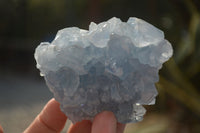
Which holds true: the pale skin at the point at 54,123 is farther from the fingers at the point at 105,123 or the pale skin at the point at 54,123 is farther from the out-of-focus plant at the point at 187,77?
the out-of-focus plant at the point at 187,77

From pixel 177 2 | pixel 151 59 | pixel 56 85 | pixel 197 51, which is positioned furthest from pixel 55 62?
pixel 197 51

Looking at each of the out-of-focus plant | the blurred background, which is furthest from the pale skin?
the out-of-focus plant

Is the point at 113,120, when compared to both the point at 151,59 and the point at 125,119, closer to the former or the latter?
the point at 125,119

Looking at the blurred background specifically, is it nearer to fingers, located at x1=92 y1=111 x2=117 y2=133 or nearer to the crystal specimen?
the crystal specimen

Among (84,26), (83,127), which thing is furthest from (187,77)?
(84,26)

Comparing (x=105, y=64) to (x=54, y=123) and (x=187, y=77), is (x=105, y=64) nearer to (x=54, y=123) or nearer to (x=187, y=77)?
→ (x=54, y=123)

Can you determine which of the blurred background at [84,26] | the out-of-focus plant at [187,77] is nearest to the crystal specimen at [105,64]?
the blurred background at [84,26]
